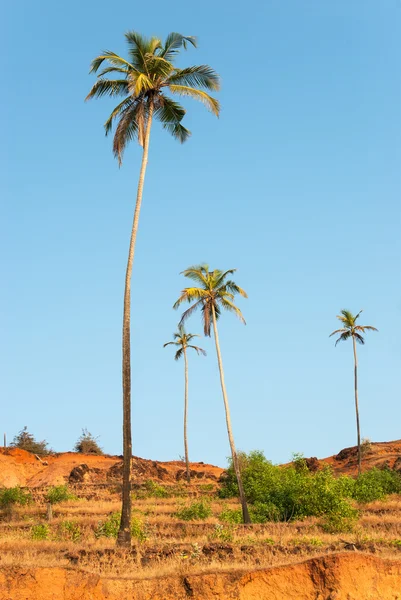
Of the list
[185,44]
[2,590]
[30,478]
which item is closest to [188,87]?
[185,44]

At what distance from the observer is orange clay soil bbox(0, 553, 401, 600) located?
1269 centimetres

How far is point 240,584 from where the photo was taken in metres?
13.4

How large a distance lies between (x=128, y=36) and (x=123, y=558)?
1836 centimetres

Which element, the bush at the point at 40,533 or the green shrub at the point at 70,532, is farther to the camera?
the bush at the point at 40,533

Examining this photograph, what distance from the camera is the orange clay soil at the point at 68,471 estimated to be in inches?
2217

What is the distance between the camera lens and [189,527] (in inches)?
1006

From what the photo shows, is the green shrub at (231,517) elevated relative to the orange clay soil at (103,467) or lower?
lower

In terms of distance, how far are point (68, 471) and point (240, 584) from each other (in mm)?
50323

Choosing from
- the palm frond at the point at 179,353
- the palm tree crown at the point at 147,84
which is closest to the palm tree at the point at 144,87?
the palm tree crown at the point at 147,84

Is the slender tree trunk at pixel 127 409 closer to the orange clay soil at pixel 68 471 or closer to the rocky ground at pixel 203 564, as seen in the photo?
the rocky ground at pixel 203 564

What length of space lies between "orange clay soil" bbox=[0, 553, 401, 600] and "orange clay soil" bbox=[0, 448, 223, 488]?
1688 inches

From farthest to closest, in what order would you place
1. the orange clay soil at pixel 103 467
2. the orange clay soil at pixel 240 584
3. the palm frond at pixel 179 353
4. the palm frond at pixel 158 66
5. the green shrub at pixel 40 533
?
the palm frond at pixel 179 353 < the orange clay soil at pixel 103 467 < the palm frond at pixel 158 66 < the green shrub at pixel 40 533 < the orange clay soil at pixel 240 584

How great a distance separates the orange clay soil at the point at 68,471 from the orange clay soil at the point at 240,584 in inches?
1688

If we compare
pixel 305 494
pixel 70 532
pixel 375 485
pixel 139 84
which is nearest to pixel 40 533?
pixel 70 532
